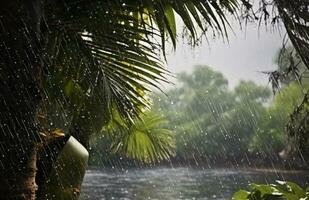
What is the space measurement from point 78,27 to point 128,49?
0.33 metres

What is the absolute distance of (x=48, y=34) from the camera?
8.69ft

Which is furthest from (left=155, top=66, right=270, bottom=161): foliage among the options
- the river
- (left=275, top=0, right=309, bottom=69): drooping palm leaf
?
(left=275, top=0, right=309, bottom=69): drooping palm leaf

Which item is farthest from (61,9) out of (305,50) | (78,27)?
(305,50)

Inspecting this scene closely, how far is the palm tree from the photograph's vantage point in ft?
7.52

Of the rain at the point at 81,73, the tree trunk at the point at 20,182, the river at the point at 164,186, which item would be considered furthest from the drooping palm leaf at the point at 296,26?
the river at the point at 164,186

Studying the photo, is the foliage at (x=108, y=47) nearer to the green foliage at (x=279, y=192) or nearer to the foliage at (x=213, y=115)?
the green foliage at (x=279, y=192)

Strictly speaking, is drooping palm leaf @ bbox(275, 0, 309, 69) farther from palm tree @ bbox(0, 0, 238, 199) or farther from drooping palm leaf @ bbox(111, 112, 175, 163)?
drooping palm leaf @ bbox(111, 112, 175, 163)

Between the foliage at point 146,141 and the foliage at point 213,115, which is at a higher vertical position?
the foliage at point 213,115

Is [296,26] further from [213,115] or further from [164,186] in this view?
[213,115]

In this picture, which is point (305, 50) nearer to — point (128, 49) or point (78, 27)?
point (128, 49)

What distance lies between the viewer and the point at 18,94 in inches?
90.5

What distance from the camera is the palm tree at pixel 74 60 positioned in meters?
2.29

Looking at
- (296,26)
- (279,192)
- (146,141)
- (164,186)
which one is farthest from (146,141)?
(164,186)

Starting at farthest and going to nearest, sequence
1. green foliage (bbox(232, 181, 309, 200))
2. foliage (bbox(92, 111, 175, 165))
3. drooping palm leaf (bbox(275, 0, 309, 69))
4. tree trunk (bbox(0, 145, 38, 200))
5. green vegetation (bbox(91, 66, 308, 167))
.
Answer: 1. green vegetation (bbox(91, 66, 308, 167))
2. foliage (bbox(92, 111, 175, 165))
3. green foliage (bbox(232, 181, 309, 200))
4. drooping palm leaf (bbox(275, 0, 309, 69))
5. tree trunk (bbox(0, 145, 38, 200))
